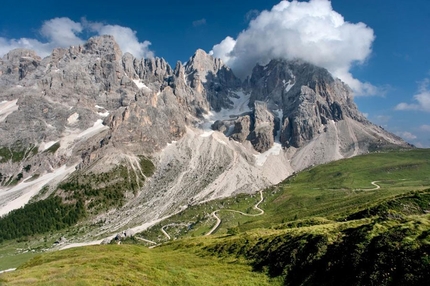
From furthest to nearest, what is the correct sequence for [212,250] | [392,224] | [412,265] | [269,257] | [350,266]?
[212,250] < [269,257] < [392,224] < [350,266] < [412,265]

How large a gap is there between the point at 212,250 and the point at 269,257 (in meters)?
17.1

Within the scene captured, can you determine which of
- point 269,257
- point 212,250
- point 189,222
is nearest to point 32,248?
point 189,222

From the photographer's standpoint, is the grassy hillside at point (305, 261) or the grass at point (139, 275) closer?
the grassy hillside at point (305, 261)

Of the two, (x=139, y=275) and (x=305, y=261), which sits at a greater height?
(x=139, y=275)

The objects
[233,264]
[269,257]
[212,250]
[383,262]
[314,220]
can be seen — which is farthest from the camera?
[314,220]

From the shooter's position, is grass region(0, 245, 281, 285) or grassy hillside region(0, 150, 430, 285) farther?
grass region(0, 245, 281, 285)

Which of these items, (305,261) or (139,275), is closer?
(305,261)

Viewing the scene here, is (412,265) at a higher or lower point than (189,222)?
higher

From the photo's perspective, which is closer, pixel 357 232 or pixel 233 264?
pixel 357 232

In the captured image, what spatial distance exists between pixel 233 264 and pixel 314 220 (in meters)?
25.1

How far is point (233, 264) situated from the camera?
48.4 metres

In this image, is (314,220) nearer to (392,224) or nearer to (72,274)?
(392,224)

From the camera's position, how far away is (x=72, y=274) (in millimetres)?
38719

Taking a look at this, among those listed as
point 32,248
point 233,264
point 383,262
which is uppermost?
point 383,262
